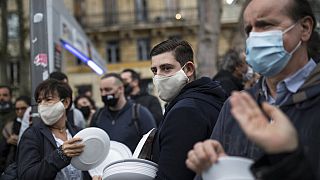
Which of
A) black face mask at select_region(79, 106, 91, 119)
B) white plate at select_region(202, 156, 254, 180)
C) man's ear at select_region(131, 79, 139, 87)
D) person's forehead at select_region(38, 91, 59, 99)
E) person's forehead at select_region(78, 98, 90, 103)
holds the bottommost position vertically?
black face mask at select_region(79, 106, 91, 119)

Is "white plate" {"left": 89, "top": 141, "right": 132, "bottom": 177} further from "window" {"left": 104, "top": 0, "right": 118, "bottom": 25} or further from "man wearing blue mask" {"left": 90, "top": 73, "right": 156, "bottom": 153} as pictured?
"window" {"left": 104, "top": 0, "right": 118, "bottom": 25}

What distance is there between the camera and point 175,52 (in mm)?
3805

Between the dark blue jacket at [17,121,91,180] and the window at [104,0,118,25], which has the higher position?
the window at [104,0,118,25]

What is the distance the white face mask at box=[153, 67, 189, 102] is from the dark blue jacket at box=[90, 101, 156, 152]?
2.04 meters

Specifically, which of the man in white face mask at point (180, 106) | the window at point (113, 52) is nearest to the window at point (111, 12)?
the window at point (113, 52)

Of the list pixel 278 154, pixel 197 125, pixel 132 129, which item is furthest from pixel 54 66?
pixel 278 154

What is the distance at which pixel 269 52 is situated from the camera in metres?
2.46

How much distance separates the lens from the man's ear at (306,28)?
101 inches

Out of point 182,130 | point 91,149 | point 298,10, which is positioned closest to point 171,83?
point 182,130

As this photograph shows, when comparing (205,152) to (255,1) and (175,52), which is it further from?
(175,52)

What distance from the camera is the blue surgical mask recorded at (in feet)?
8.08

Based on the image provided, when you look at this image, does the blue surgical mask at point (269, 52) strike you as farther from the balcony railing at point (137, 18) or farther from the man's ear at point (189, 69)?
the balcony railing at point (137, 18)

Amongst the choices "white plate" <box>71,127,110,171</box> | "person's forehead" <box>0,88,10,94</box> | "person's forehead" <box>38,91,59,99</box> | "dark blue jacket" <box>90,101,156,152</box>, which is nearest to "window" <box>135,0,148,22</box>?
"person's forehead" <box>0,88,10,94</box>

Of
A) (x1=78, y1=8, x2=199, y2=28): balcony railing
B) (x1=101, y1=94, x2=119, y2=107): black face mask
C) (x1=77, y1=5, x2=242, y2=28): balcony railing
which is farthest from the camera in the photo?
(x1=78, y1=8, x2=199, y2=28): balcony railing
